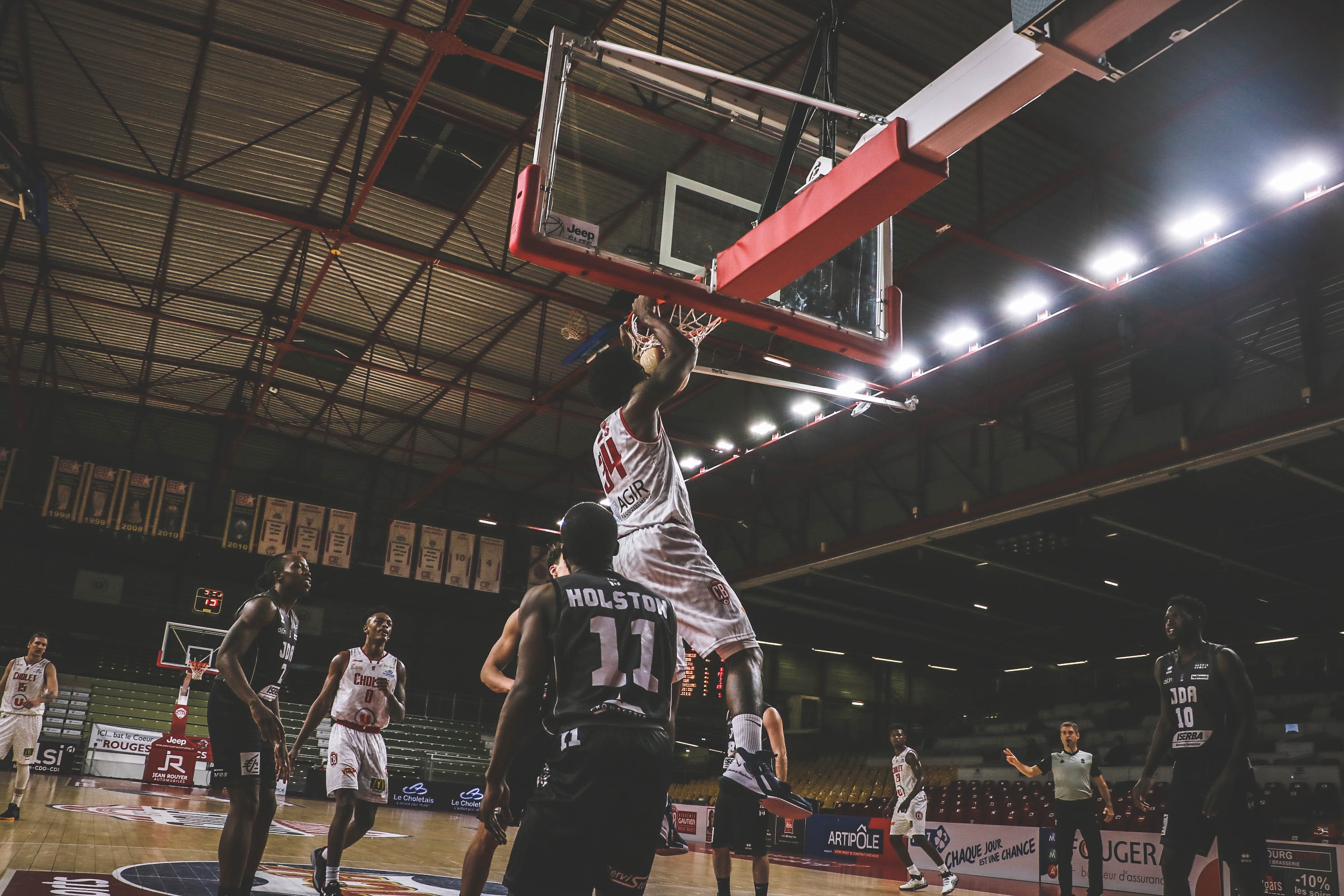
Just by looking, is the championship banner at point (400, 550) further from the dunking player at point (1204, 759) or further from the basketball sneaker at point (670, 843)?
the basketball sneaker at point (670, 843)

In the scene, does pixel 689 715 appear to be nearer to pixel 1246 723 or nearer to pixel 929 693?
pixel 929 693

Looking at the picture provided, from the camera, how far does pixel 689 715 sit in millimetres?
32094

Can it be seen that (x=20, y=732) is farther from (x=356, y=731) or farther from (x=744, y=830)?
(x=744, y=830)

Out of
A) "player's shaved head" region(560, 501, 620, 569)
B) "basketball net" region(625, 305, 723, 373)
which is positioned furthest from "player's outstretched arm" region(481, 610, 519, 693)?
"basketball net" region(625, 305, 723, 373)

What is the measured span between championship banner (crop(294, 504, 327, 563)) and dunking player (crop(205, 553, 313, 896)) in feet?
60.1

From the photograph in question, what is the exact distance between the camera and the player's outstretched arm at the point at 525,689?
326cm

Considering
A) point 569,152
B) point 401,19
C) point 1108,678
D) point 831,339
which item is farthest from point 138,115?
point 1108,678

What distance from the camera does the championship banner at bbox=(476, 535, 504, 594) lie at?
79.2 ft

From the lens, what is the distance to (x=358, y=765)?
6.66 meters

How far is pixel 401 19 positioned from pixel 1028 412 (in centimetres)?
1207

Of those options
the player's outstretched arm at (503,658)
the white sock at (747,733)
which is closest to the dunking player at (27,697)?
the player's outstretched arm at (503,658)

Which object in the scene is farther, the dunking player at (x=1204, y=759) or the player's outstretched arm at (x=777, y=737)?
the player's outstretched arm at (x=777, y=737)

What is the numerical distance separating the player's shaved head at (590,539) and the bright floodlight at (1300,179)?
10.8 meters

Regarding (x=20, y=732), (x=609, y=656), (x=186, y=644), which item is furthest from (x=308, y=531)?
(x=609, y=656)
